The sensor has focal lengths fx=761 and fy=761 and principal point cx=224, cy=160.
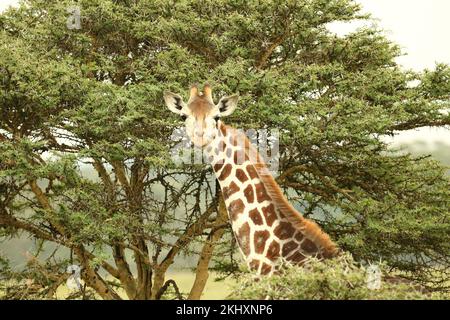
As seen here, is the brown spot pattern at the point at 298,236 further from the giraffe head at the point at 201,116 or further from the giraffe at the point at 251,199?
the giraffe head at the point at 201,116

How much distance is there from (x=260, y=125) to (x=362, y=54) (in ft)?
12.4

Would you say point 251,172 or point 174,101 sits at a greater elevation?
point 174,101

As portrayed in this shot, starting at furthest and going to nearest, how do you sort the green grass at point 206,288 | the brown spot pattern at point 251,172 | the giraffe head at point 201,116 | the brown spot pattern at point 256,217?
the green grass at point 206,288
the giraffe head at point 201,116
the brown spot pattern at point 251,172
the brown spot pattern at point 256,217

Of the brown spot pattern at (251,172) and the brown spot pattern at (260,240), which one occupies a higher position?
the brown spot pattern at (251,172)

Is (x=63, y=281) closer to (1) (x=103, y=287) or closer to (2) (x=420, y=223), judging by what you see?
(1) (x=103, y=287)

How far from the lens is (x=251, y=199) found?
10734 mm

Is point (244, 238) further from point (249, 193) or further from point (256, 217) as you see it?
point (249, 193)

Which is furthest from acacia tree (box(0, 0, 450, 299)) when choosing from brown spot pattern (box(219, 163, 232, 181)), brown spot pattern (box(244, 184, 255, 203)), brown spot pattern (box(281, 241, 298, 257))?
brown spot pattern (box(281, 241, 298, 257))

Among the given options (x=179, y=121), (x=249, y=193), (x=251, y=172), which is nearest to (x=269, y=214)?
(x=249, y=193)

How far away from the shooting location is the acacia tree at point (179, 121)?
15539mm

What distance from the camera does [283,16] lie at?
17094mm

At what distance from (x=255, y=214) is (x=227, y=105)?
5.57 feet

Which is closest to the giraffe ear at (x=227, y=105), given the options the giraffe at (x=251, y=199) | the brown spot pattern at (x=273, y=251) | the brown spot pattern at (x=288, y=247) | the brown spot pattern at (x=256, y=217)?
the giraffe at (x=251, y=199)
